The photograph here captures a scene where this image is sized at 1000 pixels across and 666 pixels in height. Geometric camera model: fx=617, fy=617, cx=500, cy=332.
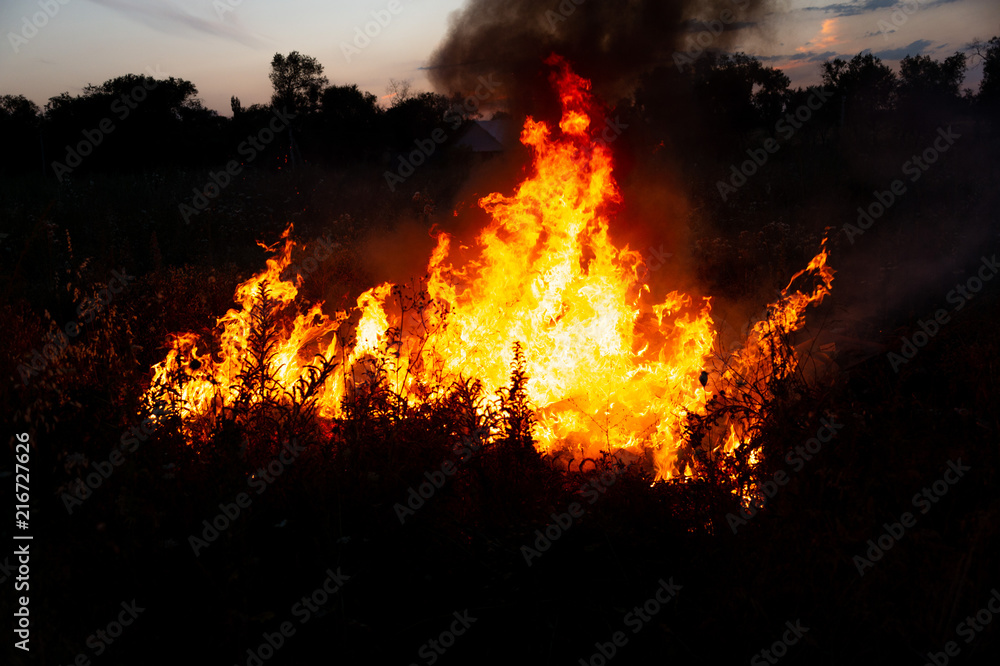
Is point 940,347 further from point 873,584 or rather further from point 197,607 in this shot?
point 197,607

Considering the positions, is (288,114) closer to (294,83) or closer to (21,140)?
(294,83)

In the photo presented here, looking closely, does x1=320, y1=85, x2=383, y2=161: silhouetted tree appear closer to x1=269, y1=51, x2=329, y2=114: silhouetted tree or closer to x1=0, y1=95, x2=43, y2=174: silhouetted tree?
x1=269, y1=51, x2=329, y2=114: silhouetted tree

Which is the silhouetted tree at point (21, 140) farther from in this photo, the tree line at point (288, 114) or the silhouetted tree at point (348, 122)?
the silhouetted tree at point (348, 122)

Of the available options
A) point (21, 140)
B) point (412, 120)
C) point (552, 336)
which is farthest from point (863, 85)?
point (21, 140)

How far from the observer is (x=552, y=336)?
636 cm

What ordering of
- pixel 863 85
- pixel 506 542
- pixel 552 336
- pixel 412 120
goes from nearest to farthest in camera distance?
pixel 506 542, pixel 552 336, pixel 863 85, pixel 412 120

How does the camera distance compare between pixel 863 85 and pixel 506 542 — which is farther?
pixel 863 85

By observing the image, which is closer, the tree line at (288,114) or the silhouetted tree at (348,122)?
the tree line at (288,114)

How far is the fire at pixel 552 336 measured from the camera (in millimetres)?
5094

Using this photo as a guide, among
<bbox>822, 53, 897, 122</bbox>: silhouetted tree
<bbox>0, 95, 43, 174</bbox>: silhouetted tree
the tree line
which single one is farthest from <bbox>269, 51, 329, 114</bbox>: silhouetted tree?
<bbox>822, 53, 897, 122</bbox>: silhouetted tree

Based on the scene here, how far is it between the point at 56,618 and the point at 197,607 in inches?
27.6

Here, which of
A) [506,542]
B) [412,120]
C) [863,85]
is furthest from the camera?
[412,120]

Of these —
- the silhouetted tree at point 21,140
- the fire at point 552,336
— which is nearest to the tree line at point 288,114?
the silhouetted tree at point 21,140

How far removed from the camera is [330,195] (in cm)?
1700
